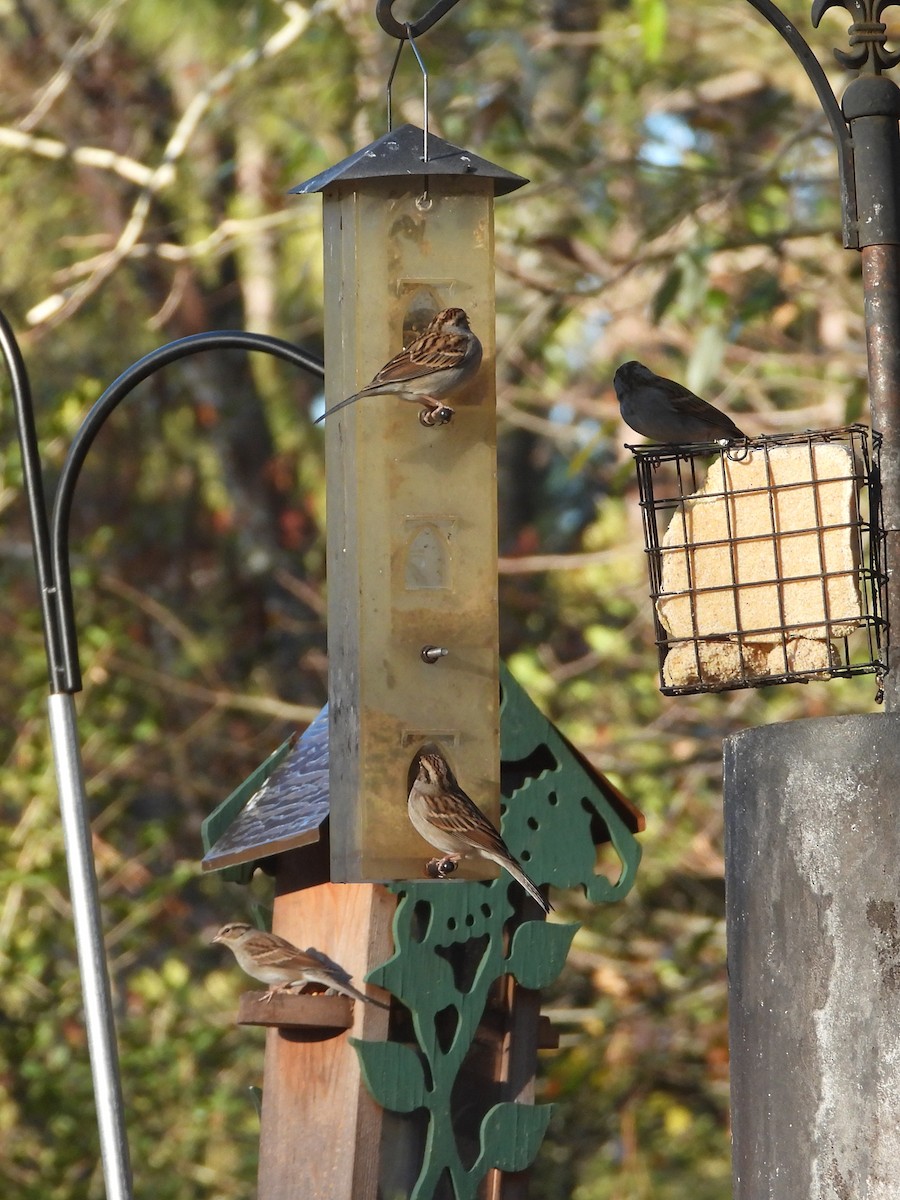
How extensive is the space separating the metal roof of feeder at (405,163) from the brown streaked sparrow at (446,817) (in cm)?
101

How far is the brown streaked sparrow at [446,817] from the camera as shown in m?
3.24

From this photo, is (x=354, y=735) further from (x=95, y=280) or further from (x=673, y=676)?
(x=95, y=280)

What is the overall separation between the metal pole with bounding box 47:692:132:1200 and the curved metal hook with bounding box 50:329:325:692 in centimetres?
8

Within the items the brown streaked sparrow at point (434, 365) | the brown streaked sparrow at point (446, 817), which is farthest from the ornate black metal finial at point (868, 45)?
the brown streaked sparrow at point (446, 817)

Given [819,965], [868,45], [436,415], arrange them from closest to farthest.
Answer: [819,965], [868,45], [436,415]

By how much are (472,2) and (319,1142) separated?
21.2 ft

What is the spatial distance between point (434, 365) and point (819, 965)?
1.20 metres

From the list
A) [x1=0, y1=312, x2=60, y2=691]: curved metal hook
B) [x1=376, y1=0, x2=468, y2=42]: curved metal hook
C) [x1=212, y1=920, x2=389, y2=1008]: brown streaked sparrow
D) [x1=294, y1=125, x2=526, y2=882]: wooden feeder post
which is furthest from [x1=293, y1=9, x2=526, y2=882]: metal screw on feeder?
[x1=0, y1=312, x2=60, y2=691]: curved metal hook

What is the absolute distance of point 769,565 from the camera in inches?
140

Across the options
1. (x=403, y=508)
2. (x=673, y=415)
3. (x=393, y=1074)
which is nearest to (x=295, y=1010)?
(x=393, y=1074)

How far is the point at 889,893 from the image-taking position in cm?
261

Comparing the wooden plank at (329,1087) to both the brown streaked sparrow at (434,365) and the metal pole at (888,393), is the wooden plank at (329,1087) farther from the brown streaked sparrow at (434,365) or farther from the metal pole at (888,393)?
the metal pole at (888,393)

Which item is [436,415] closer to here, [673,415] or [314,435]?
[673,415]

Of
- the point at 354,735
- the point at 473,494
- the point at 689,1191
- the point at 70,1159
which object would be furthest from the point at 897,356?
the point at 689,1191
